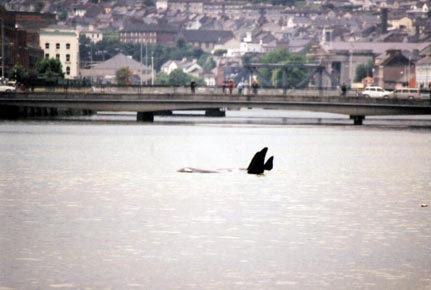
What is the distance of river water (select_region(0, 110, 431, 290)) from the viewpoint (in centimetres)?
2766

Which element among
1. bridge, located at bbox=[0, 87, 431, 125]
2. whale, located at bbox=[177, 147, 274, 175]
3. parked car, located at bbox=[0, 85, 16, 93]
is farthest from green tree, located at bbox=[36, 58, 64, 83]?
whale, located at bbox=[177, 147, 274, 175]

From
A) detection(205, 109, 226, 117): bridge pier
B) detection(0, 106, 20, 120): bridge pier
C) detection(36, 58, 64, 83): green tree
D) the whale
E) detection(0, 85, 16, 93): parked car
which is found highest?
the whale

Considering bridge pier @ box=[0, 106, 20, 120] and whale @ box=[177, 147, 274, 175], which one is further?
bridge pier @ box=[0, 106, 20, 120]

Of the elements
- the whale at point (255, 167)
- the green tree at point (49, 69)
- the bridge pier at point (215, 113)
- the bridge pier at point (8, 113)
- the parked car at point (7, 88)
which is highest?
the whale at point (255, 167)

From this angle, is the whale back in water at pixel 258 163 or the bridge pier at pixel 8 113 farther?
the bridge pier at pixel 8 113

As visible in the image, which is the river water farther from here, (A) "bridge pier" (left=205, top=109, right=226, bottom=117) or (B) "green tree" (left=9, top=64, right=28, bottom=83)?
(B) "green tree" (left=9, top=64, right=28, bottom=83)

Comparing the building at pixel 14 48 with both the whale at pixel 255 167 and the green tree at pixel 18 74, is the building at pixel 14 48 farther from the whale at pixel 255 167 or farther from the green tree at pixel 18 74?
the whale at pixel 255 167

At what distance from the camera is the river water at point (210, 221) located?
27.7 m

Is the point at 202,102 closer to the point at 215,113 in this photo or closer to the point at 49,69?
the point at 215,113

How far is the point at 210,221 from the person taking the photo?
34562mm

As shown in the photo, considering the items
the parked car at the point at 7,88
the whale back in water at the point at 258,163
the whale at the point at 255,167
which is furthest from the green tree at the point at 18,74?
the whale back in water at the point at 258,163

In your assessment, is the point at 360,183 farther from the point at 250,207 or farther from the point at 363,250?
the point at 363,250

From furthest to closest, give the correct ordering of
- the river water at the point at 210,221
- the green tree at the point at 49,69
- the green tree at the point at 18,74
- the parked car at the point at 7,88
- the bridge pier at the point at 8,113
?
the green tree at the point at 49,69 → the green tree at the point at 18,74 → the parked car at the point at 7,88 → the bridge pier at the point at 8,113 → the river water at the point at 210,221

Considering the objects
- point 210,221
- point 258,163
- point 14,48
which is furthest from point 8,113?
point 210,221
